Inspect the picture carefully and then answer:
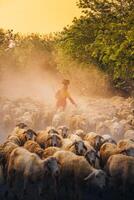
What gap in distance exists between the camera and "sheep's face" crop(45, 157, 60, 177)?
15.6 meters

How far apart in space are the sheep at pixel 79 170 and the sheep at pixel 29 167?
0.54 meters

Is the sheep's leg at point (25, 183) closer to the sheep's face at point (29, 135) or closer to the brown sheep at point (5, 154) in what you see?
the brown sheep at point (5, 154)

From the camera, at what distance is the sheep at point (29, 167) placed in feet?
51.3

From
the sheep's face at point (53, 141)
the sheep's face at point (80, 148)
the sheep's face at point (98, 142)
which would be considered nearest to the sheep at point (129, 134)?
the sheep's face at point (98, 142)

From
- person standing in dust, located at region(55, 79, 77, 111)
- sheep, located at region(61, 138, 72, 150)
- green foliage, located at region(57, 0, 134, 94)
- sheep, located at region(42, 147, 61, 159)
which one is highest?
green foliage, located at region(57, 0, 134, 94)

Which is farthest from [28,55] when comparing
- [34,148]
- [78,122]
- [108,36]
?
[34,148]

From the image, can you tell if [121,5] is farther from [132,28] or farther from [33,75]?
[33,75]

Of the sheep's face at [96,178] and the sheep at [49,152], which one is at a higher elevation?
the sheep at [49,152]

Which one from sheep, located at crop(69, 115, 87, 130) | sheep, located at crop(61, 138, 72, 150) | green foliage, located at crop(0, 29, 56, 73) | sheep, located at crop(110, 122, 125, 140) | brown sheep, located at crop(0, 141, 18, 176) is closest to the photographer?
brown sheep, located at crop(0, 141, 18, 176)

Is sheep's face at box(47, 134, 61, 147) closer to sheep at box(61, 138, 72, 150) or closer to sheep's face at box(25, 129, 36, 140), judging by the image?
sheep at box(61, 138, 72, 150)

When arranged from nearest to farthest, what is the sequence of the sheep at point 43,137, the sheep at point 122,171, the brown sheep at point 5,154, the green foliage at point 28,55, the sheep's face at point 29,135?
the sheep at point 122,171, the brown sheep at point 5,154, the sheep at point 43,137, the sheep's face at point 29,135, the green foliage at point 28,55

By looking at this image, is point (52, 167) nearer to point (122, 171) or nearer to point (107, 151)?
point (122, 171)

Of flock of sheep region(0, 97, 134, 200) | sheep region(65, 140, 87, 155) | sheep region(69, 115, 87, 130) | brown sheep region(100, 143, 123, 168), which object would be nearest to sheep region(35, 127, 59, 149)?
flock of sheep region(0, 97, 134, 200)

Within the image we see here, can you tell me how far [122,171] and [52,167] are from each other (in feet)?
8.03
